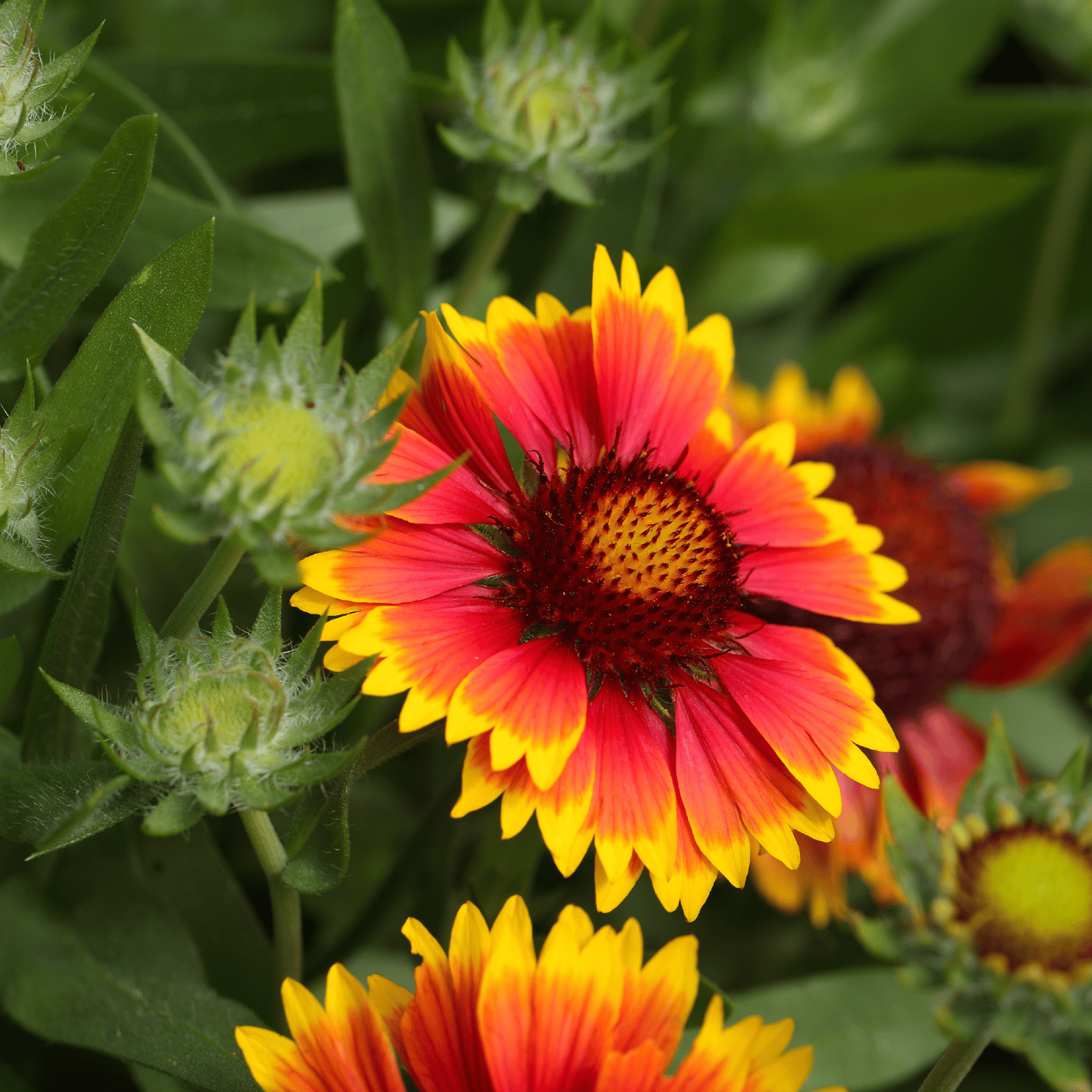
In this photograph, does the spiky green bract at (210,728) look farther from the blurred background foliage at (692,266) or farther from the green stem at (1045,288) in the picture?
the green stem at (1045,288)

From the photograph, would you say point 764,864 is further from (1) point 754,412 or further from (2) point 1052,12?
(2) point 1052,12

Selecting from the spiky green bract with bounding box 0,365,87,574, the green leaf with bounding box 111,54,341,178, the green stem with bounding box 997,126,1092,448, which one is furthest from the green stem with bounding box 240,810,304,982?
the green stem with bounding box 997,126,1092,448

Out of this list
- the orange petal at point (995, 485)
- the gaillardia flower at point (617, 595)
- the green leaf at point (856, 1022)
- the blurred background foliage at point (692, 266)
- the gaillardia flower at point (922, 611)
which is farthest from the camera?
the orange petal at point (995, 485)

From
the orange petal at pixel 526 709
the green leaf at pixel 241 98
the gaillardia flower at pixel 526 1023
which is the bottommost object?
the gaillardia flower at pixel 526 1023

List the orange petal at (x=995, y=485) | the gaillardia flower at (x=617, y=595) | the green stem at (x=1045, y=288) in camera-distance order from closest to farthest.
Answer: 1. the gaillardia flower at (x=617, y=595)
2. the orange petal at (x=995, y=485)
3. the green stem at (x=1045, y=288)

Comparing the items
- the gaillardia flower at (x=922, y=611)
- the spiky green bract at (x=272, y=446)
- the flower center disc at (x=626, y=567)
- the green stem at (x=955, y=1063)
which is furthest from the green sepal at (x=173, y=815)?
the gaillardia flower at (x=922, y=611)

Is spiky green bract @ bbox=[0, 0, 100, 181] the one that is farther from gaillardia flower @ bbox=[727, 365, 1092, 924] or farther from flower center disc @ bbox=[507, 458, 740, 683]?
gaillardia flower @ bbox=[727, 365, 1092, 924]

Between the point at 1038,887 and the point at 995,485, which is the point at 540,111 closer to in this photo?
the point at 1038,887

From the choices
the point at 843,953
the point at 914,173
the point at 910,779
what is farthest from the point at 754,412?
the point at 843,953
